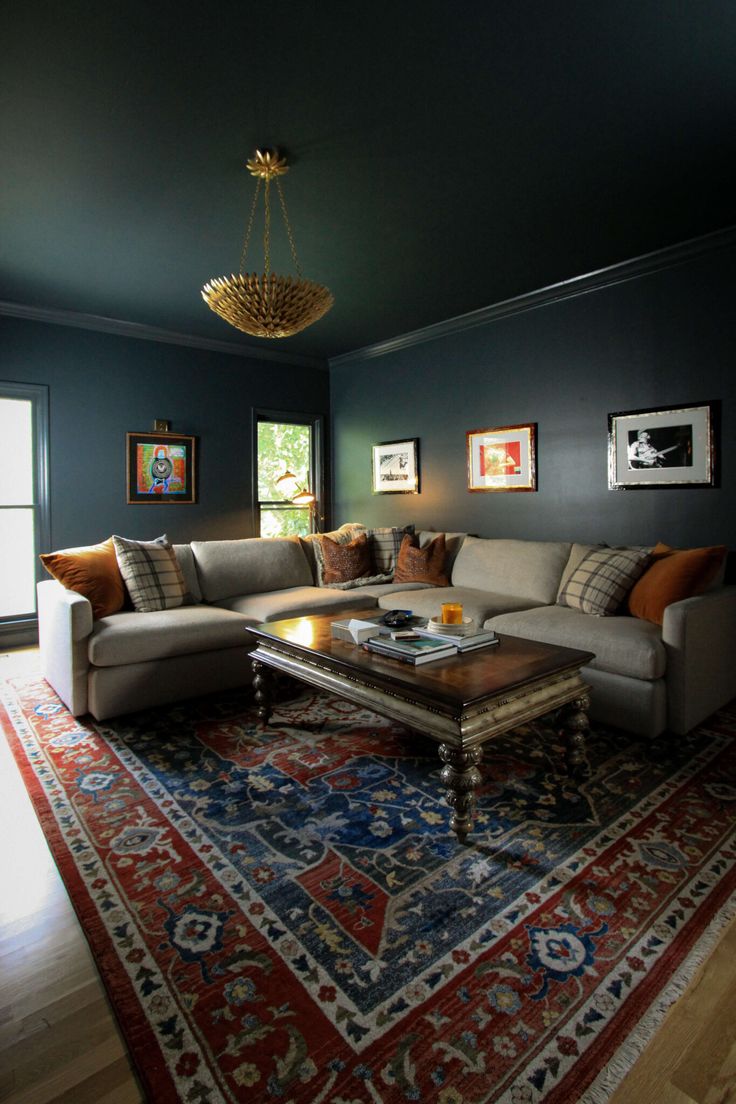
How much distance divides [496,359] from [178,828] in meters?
4.11

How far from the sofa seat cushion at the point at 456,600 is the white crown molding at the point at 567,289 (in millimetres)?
2250

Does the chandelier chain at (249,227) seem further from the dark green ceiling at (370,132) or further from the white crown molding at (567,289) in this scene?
the white crown molding at (567,289)

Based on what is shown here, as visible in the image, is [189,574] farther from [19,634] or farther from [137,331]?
[137,331]

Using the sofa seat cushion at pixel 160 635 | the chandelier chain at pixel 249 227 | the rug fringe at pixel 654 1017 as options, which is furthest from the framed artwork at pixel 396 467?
the rug fringe at pixel 654 1017

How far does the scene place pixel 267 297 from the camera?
2.75 m

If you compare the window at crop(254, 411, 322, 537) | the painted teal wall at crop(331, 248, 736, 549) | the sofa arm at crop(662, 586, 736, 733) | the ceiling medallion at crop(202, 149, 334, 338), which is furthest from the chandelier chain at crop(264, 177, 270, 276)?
the sofa arm at crop(662, 586, 736, 733)

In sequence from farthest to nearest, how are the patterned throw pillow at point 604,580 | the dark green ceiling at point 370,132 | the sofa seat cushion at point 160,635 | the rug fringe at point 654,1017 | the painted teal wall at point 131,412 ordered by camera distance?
the painted teal wall at point 131,412, the patterned throw pillow at point 604,580, the sofa seat cushion at point 160,635, the dark green ceiling at point 370,132, the rug fringe at point 654,1017

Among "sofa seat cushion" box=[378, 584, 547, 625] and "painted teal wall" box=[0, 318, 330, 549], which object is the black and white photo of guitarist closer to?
"sofa seat cushion" box=[378, 584, 547, 625]

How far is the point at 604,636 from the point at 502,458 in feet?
7.43

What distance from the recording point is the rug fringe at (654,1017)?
3.66 ft

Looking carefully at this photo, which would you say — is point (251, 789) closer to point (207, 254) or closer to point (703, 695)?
point (703, 695)

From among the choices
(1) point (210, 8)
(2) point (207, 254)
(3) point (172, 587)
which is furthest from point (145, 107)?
(3) point (172, 587)

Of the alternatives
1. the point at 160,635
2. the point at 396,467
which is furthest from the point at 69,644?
the point at 396,467

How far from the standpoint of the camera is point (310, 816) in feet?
6.84
